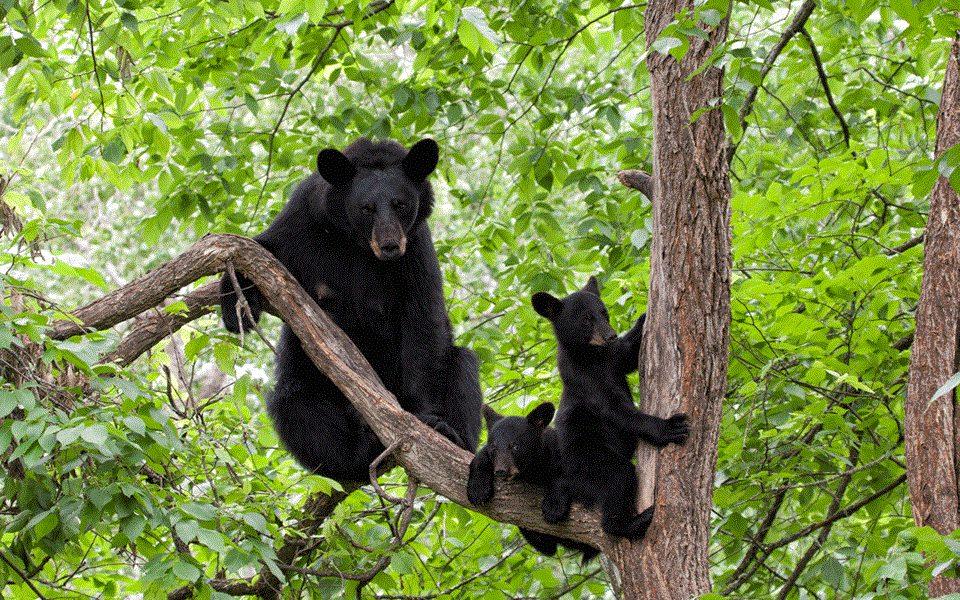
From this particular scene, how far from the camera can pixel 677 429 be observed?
309 centimetres

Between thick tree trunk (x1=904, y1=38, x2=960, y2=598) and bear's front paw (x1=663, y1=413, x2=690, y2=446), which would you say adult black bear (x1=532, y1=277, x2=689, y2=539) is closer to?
bear's front paw (x1=663, y1=413, x2=690, y2=446)

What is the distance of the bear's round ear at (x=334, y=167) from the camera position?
4.52 meters

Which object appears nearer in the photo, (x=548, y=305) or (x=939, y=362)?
(x=939, y=362)

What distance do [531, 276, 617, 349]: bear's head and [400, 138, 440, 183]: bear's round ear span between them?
1237mm

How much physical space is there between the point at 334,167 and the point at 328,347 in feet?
3.80

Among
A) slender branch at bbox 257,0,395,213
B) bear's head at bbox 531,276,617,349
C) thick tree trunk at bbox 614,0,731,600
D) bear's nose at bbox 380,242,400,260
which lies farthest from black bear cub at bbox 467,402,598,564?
slender branch at bbox 257,0,395,213

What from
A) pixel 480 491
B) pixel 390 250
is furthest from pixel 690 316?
pixel 390 250

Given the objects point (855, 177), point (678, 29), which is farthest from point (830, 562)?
point (678, 29)

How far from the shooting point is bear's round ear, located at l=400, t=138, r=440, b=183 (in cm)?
477

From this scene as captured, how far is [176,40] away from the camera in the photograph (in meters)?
6.03

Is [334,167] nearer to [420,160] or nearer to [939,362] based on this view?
[420,160]

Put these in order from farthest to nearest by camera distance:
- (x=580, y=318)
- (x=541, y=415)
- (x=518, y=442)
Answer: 1. (x=541, y=415)
2. (x=580, y=318)
3. (x=518, y=442)

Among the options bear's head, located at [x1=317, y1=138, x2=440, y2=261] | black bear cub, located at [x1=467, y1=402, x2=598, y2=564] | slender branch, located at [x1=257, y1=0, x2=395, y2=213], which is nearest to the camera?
black bear cub, located at [x1=467, y1=402, x2=598, y2=564]

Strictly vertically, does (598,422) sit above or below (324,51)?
below
